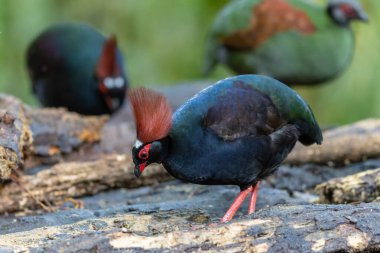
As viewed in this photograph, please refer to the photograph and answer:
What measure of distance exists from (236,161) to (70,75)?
12.2 ft

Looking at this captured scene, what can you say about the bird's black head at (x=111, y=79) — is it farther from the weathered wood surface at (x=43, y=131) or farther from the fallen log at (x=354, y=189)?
the fallen log at (x=354, y=189)

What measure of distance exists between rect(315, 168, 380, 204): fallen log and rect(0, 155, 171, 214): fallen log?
108 cm

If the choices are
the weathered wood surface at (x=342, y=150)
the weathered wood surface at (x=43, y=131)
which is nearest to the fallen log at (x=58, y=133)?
the weathered wood surface at (x=43, y=131)

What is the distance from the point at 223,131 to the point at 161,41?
5610 mm

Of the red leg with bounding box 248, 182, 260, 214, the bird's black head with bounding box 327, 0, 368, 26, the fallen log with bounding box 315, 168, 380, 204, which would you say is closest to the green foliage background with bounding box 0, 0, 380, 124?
the bird's black head with bounding box 327, 0, 368, 26

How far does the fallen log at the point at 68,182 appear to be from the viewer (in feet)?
12.8

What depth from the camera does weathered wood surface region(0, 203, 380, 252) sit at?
2611 mm

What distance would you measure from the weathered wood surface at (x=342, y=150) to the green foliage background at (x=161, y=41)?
11.4 ft

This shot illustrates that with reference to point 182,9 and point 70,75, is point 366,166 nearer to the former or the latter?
point 70,75

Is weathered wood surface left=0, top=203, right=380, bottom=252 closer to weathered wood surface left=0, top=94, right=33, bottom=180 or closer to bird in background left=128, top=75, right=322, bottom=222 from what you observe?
bird in background left=128, top=75, right=322, bottom=222

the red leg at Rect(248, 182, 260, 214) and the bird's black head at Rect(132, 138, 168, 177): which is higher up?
the bird's black head at Rect(132, 138, 168, 177)

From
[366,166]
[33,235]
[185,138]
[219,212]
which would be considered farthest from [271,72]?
[33,235]

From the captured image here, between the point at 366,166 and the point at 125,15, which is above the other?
the point at 125,15

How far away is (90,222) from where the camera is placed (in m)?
3.08
